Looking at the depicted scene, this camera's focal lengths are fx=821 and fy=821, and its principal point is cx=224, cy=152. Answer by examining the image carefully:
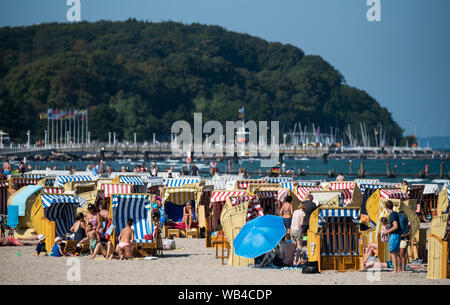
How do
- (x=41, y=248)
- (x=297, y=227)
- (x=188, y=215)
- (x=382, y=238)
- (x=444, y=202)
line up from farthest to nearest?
(x=444, y=202) < (x=188, y=215) < (x=41, y=248) < (x=297, y=227) < (x=382, y=238)

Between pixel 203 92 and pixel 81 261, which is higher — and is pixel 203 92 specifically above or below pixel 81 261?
above

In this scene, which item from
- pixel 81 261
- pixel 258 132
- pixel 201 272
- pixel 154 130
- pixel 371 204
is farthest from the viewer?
pixel 258 132

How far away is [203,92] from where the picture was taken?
7116 inches

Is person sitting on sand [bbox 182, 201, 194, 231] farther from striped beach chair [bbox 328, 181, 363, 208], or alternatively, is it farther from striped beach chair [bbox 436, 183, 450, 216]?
striped beach chair [bbox 436, 183, 450, 216]

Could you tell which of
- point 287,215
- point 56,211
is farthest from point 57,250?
point 287,215

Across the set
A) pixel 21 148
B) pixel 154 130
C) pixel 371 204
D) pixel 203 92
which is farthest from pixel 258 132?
pixel 371 204

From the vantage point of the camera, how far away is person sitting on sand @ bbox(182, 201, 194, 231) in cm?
2013

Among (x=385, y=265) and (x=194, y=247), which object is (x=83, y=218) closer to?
(x=194, y=247)

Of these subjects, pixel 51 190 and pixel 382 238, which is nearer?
pixel 382 238

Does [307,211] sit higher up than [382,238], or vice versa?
[307,211]

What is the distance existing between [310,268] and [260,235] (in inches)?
42.6

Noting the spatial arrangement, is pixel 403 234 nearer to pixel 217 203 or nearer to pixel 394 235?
pixel 394 235

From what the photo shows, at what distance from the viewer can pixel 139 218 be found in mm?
15961
